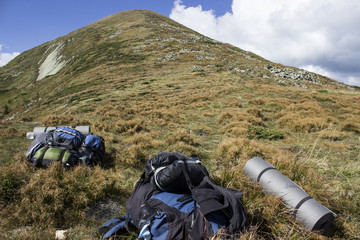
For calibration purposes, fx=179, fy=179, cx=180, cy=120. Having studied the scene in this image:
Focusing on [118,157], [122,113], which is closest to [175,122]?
[122,113]

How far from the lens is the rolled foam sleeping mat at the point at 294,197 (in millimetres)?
2502

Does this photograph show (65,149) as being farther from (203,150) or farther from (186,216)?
(203,150)

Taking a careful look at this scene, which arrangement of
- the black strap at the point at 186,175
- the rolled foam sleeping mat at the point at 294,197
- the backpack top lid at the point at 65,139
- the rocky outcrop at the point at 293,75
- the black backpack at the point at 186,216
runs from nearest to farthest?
the black backpack at the point at 186,216 → the rolled foam sleeping mat at the point at 294,197 → the black strap at the point at 186,175 → the backpack top lid at the point at 65,139 → the rocky outcrop at the point at 293,75

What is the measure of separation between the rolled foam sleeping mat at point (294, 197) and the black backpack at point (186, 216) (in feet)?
2.97

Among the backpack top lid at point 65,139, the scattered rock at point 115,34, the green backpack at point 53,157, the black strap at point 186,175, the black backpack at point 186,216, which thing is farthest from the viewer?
the scattered rock at point 115,34

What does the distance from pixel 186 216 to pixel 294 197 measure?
177 centimetres

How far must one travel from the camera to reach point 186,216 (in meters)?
2.39

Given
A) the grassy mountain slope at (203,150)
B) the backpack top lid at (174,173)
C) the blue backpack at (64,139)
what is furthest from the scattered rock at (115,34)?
the backpack top lid at (174,173)

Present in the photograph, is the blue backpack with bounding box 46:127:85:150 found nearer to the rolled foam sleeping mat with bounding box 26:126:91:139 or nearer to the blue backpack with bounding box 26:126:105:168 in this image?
the blue backpack with bounding box 26:126:105:168

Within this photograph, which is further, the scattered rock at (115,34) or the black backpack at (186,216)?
the scattered rock at (115,34)

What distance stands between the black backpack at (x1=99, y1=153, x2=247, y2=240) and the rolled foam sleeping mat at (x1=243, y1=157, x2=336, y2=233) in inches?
35.6

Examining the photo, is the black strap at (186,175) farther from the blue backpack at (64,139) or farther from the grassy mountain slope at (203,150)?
the blue backpack at (64,139)

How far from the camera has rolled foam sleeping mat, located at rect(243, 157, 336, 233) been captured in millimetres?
2502

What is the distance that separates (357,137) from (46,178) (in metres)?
10.2
